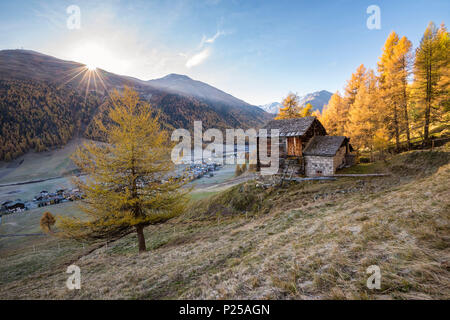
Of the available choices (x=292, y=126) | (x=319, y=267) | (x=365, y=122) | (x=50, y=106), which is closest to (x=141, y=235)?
(x=319, y=267)

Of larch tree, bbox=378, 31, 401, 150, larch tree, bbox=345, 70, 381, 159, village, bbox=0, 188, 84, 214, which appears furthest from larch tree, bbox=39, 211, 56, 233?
larch tree, bbox=378, 31, 401, 150

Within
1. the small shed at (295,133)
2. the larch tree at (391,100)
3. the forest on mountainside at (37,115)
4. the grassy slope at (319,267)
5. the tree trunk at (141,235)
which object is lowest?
the tree trunk at (141,235)

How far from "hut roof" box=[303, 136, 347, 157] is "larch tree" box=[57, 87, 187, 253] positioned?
1477cm

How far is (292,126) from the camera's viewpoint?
19812 mm

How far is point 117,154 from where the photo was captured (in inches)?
412

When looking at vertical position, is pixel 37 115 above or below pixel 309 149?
above

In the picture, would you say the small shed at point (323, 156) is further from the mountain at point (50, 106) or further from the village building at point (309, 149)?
the mountain at point (50, 106)

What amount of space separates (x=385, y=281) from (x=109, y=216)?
12.6 meters

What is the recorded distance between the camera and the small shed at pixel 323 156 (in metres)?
17.4

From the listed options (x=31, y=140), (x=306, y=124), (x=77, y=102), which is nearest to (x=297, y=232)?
(x=306, y=124)

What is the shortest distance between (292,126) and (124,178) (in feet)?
58.2

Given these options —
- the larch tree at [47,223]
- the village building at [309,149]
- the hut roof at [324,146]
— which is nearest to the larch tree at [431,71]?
the village building at [309,149]

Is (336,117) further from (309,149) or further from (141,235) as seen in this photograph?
(141,235)
